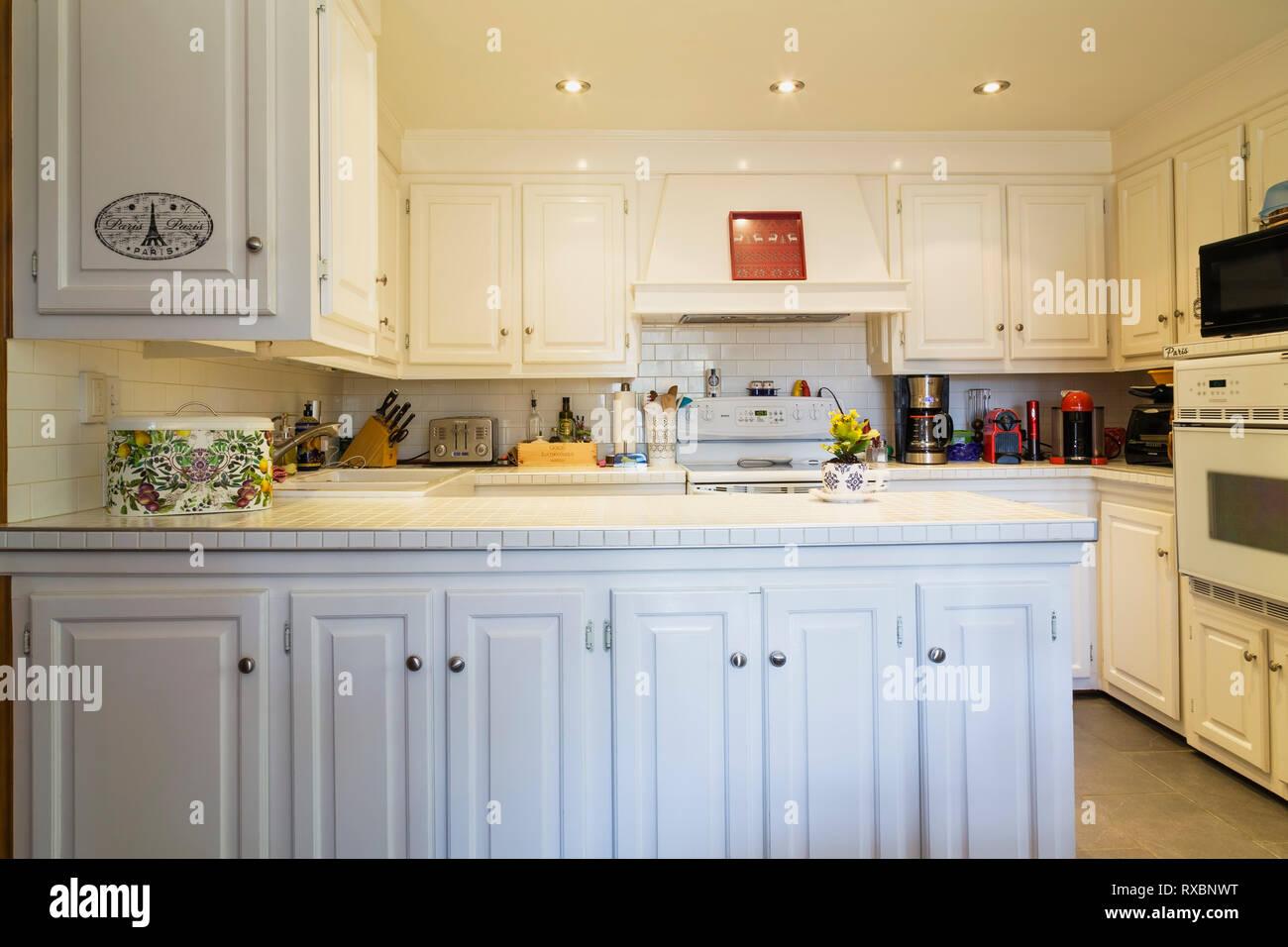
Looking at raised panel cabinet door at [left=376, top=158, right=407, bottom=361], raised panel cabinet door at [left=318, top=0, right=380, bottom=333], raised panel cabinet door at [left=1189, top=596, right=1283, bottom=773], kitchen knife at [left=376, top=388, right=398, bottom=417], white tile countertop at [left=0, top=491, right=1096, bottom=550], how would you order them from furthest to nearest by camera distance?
kitchen knife at [left=376, top=388, right=398, bottom=417], raised panel cabinet door at [left=376, top=158, right=407, bottom=361], raised panel cabinet door at [left=1189, top=596, right=1283, bottom=773], raised panel cabinet door at [left=318, top=0, right=380, bottom=333], white tile countertop at [left=0, top=491, right=1096, bottom=550]

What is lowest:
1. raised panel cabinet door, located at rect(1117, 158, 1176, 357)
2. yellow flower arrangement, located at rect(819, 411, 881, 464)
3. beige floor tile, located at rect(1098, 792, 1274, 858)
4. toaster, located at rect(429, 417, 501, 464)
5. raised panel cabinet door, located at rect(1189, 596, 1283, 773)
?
beige floor tile, located at rect(1098, 792, 1274, 858)

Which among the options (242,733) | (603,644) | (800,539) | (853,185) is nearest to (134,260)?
(242,733)

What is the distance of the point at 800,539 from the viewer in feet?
5.32

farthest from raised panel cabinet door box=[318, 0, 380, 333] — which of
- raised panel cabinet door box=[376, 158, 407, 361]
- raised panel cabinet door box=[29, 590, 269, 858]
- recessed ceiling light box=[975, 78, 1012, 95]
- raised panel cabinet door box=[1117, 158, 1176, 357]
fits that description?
raised panel cabinet door box=[1117, 158, 1176, 357]

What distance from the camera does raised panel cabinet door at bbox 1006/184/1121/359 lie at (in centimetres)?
367

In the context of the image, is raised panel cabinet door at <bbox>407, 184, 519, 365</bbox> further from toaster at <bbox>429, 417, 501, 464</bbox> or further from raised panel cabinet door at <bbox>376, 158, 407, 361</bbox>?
toaster at <bbox>429, 417, 501, 464</bbox>

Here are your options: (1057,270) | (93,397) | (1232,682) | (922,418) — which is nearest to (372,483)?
(93,397)

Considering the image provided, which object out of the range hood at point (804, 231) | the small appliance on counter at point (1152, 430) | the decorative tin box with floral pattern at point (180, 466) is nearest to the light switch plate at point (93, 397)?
the decorative tin box with floral pattern at point (180, 466)

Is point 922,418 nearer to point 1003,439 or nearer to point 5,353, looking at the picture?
point 1003,439

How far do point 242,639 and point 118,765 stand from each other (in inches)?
13.9

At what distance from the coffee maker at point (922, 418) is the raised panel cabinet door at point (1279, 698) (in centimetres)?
155

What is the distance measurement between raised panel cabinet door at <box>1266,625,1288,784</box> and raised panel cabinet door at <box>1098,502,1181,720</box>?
512 millimetres

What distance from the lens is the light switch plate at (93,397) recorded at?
1845mm

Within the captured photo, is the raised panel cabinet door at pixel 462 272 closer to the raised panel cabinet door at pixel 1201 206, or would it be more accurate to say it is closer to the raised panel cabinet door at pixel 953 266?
the raised panel cabinet door at pixel 953 266
